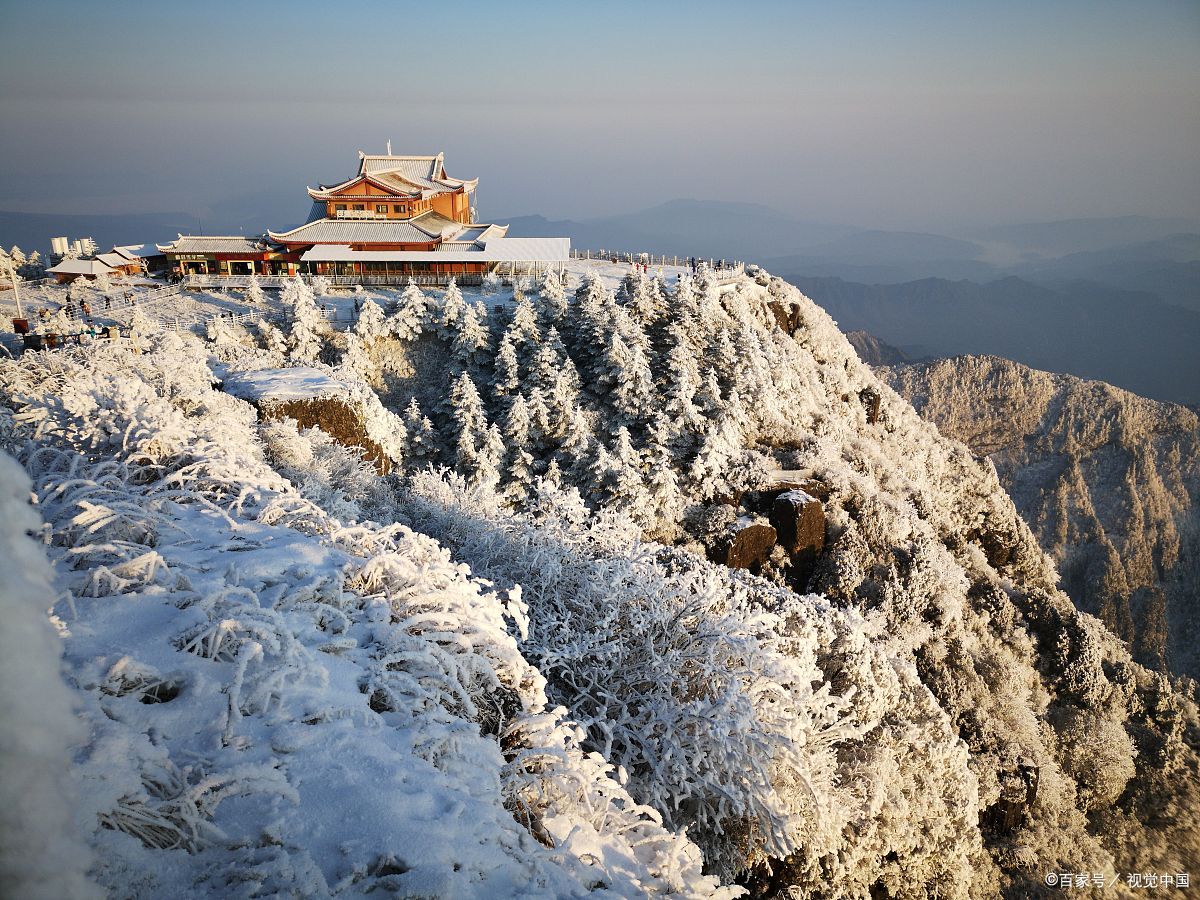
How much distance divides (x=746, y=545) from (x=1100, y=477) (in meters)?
55.2

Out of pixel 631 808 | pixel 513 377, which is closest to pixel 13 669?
pixel 631 808

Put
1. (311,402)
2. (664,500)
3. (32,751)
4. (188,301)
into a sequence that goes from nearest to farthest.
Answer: (32,751) → (311,402) → (664,500) → (188,301)

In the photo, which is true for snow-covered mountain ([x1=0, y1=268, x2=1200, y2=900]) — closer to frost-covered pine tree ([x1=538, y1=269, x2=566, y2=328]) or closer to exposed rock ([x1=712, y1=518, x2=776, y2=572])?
exposed rock ([x1=712, y1=518, x2=776, y2=572])

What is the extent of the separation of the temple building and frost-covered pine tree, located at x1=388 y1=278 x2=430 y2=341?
24.7ft

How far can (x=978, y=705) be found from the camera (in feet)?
Result: 74.8

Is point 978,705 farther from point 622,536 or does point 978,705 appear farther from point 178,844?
point 178,844

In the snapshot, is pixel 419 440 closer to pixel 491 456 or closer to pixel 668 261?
pixel 491 456

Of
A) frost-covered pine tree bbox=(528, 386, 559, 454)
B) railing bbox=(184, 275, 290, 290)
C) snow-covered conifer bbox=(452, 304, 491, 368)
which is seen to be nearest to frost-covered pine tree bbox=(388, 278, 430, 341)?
snow-covered conifer bbox=(452, 304, 491, 368)

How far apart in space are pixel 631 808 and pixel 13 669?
16.5 feet

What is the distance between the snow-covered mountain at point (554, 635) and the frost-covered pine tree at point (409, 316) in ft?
0.54

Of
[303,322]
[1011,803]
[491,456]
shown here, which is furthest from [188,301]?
[1011,803]

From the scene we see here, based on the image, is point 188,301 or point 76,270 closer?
point 188,301

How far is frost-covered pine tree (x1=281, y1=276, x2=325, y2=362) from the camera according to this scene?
28203 millimetres

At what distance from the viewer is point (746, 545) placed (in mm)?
24219
